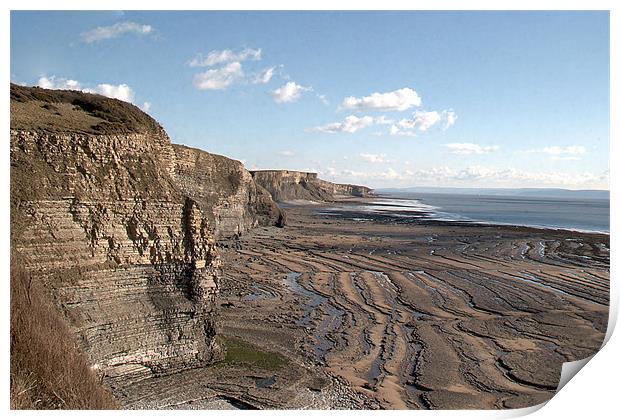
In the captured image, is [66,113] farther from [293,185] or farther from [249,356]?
[293,185]

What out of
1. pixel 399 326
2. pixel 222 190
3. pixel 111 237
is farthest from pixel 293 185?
pixel 111 237

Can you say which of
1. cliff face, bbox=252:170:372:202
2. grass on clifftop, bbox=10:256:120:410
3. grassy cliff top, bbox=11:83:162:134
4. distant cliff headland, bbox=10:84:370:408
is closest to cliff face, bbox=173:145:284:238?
grassy cliff top, bbox=11:83:162:134

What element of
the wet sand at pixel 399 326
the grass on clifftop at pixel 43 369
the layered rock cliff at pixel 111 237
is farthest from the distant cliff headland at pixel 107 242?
the wet sand at pixel 399 326
